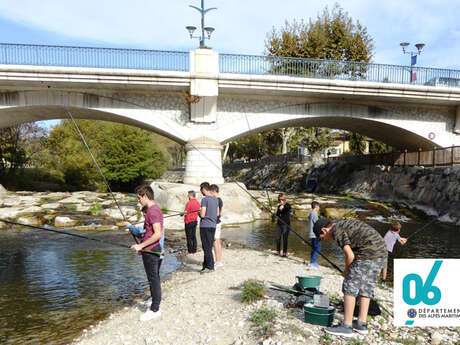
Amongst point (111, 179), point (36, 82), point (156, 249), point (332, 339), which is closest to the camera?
point (332, 339)

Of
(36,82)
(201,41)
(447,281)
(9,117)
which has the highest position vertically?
(201,41)

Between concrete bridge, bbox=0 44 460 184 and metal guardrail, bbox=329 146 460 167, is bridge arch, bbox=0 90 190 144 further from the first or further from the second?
metal guardrail, bbox=329 146 460 167

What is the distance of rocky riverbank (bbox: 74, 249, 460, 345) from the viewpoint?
4.44 m

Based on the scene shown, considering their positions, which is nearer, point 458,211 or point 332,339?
point 332,339

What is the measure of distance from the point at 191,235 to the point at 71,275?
313 cm

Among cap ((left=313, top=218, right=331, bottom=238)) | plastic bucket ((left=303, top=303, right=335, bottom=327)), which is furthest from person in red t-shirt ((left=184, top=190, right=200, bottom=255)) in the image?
cap ((left=313, top=218, right=331, bottom=238))

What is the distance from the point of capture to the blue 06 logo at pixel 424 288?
14.9 ft

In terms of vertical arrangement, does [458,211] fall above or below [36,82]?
below

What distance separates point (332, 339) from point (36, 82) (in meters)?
19.4

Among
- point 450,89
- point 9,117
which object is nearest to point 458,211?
point 450,89

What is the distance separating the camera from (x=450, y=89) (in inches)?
875

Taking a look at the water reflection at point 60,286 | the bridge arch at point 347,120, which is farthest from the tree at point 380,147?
the water reflection at point 60,286

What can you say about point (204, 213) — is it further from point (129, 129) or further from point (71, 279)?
point (129, 129)

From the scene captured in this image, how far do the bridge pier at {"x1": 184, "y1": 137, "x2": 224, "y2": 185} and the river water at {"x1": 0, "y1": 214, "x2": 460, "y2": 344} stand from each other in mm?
Answer: 6394
